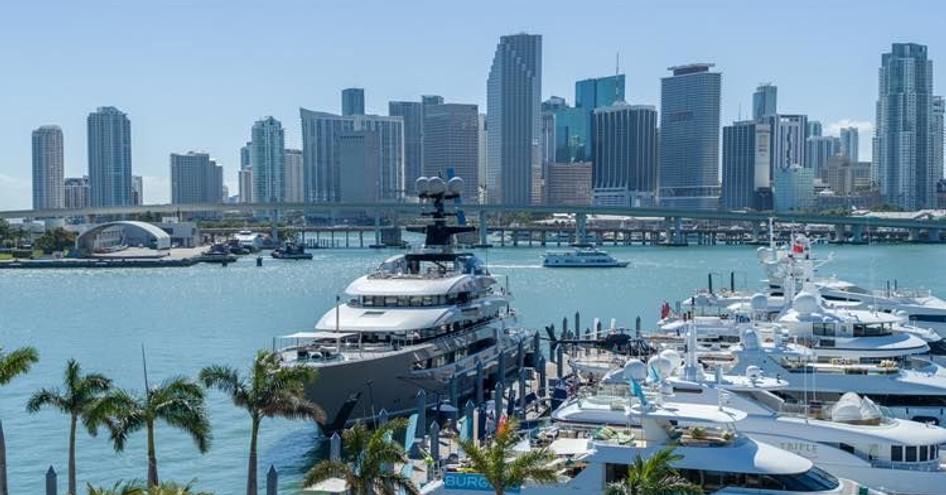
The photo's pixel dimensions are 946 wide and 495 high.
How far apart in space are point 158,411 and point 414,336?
15.8 metres

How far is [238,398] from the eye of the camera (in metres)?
21.8

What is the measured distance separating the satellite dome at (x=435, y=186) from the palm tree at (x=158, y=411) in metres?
23.1

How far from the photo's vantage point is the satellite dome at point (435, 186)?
44.0 metres

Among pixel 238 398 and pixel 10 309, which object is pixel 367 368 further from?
pixel 10 309

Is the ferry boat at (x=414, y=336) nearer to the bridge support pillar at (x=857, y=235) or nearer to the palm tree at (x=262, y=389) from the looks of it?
the palm tree at (x=262, y=389)

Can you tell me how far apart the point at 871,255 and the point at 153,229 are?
88239mm

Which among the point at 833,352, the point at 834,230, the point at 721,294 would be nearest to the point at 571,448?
the point at 833,352

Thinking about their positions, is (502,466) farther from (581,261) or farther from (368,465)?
(581,261)

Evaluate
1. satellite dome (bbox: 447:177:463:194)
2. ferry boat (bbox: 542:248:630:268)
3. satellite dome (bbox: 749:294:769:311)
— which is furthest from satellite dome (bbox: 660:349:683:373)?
ferry boat (bbox: 542:248:630:268)

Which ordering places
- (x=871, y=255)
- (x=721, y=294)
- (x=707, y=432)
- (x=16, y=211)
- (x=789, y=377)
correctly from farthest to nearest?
(x=16, y=211) → (x=871, y=255) → (x=721, y=294) → (x=789, y=377) → (x=707, y=432)

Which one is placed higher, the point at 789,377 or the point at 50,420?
the point at 789,377

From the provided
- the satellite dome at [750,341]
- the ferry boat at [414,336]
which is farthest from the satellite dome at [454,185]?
the satellite dome at [750,341]

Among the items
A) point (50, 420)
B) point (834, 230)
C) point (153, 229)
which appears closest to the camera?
point (50, 420)

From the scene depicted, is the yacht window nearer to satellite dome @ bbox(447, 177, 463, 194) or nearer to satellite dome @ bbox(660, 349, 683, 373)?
satellite dome @ bbox(660, 349, 683, 373)
